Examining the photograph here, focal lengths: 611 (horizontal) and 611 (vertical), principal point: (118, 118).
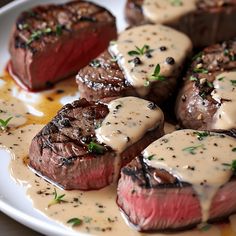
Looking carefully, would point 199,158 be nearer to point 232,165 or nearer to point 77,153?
point 232,165

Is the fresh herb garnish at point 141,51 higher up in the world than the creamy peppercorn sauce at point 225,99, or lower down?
higher up

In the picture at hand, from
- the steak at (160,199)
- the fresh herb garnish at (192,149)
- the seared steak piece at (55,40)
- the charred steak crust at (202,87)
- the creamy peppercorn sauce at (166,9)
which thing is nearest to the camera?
the steak at (160,199)

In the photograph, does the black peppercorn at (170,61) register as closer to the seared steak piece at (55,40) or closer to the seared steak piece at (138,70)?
the seared steak piece at (138,70)

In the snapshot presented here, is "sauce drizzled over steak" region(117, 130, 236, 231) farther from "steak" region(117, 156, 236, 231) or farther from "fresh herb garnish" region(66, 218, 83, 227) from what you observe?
"fresh herb garnish" region(66, 218, 83, 227)

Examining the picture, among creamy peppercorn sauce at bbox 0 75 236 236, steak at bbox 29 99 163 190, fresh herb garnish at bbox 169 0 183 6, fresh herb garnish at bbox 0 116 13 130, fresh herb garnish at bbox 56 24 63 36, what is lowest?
creamy peppercorn sauce at bbox 0 75 236 236

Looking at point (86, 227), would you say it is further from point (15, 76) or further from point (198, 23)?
point (198, 23)

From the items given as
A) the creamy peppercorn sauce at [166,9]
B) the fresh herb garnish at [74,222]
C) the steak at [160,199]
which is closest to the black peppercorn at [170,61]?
the creamy peppercorn sauce at [166,9]

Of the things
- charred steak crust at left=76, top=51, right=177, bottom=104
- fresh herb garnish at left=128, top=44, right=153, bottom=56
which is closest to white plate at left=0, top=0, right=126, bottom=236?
charred steak crust at left=76, top=51, right=177, bottom=104
